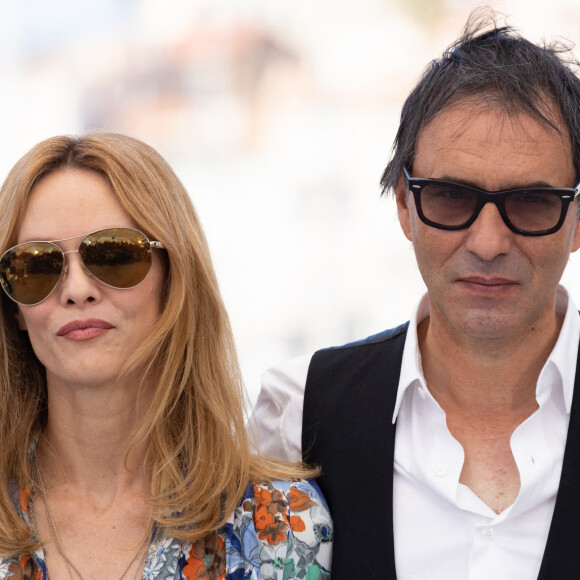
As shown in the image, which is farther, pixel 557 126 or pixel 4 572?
pixel 557 126

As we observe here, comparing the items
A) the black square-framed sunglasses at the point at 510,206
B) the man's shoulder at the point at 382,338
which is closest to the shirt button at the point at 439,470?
the man's shoulder at the point at 382,338

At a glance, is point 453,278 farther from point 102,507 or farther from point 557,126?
point 102,507

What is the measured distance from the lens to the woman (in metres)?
1.85

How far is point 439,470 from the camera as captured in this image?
75.4 inches

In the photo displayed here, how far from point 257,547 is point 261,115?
226 cm

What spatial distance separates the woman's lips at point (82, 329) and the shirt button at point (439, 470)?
72 cm

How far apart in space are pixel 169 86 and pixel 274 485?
223 cm

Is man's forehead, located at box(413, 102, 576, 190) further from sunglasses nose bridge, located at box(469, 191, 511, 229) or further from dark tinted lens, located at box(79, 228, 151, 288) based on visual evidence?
dark tinted lens, located at box(79, 228, 151, 288)

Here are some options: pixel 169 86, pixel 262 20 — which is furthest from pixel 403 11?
pixel 169 86

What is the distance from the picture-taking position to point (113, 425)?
1.95 meters

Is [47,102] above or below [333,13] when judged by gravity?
below

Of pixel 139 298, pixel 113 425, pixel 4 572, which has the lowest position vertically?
pixel 4 572

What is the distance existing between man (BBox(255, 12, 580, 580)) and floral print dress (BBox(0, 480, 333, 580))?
54 millimetres

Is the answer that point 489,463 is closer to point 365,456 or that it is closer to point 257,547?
point 365,456
